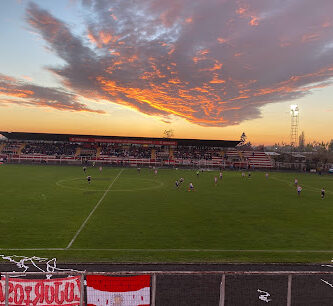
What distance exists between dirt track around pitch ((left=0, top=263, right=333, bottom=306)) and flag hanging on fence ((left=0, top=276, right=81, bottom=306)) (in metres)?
4.05

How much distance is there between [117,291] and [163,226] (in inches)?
508

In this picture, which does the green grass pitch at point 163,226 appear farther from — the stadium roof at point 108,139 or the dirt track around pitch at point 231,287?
the stadium roof at point 108,139

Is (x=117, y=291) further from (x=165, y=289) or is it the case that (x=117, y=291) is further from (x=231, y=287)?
(x=231, y=287)

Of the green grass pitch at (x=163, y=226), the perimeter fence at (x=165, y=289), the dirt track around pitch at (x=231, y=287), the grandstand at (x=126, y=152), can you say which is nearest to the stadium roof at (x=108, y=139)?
the grandstand at (x=126, y=152)

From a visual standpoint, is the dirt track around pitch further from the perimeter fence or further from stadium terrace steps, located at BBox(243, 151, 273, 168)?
stadium terrace steps, located at BBox(243, 151, 273, 168)

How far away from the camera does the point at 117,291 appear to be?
638 centimetres

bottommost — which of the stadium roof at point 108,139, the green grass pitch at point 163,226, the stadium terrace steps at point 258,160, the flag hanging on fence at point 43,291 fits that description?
the green grass pitch at point 163,226

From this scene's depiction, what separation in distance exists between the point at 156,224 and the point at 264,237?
7357mm

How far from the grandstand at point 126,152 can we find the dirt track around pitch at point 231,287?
65.1 meters

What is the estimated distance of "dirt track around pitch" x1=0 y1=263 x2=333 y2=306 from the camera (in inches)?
383

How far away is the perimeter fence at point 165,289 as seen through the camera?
20.5 feet

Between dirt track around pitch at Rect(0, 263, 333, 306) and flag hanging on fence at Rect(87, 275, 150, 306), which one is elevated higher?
flag hanging on fence at Rect(87, 275, 150, 306)

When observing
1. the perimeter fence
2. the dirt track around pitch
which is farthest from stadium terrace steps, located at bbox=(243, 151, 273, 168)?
the perimeter fence

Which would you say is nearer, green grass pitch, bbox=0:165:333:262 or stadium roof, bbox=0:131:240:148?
green grass pitch, bbox=0:165:333:262
